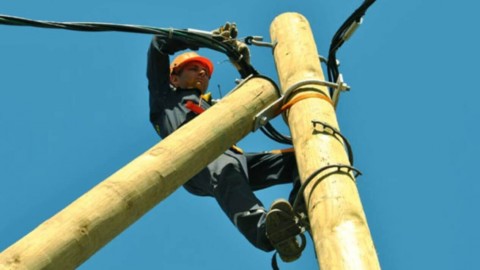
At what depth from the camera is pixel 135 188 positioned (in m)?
4.50

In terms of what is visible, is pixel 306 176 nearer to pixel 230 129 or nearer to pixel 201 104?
pixel 230 129

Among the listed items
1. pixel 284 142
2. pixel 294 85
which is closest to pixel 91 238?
pixel 294 85

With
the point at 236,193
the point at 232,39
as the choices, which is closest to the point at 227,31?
the point at 232,39

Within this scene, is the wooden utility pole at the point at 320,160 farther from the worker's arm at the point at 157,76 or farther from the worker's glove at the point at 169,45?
the worker's arm at the point at 157,76

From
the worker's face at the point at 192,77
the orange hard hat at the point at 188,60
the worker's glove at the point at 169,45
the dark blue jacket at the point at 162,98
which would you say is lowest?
the dark blue jacket at the point at 162,98

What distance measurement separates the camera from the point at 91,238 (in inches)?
166

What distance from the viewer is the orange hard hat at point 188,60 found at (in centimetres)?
747

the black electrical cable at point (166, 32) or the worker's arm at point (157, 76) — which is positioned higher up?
the worker's arm at point (157, 76)

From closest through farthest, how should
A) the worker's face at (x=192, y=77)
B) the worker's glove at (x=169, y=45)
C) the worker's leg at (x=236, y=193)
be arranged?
the worker's leg at (x=236, y=193) → the worker's glove at (x=169, y=45) → the worker's face at (x=192, y=77)

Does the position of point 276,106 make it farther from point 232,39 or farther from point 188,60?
point 188,60

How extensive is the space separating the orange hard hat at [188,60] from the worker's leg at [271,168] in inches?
50.8

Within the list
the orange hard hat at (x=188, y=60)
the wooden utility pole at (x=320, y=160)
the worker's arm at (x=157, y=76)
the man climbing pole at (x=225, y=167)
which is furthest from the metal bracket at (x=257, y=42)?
the orange hard hat at (x=188, y=60)

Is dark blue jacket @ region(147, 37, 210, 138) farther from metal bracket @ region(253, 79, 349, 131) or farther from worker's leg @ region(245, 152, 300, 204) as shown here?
metal bracket @ region(253, 79, 349, 131)

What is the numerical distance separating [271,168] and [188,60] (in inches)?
57.9
